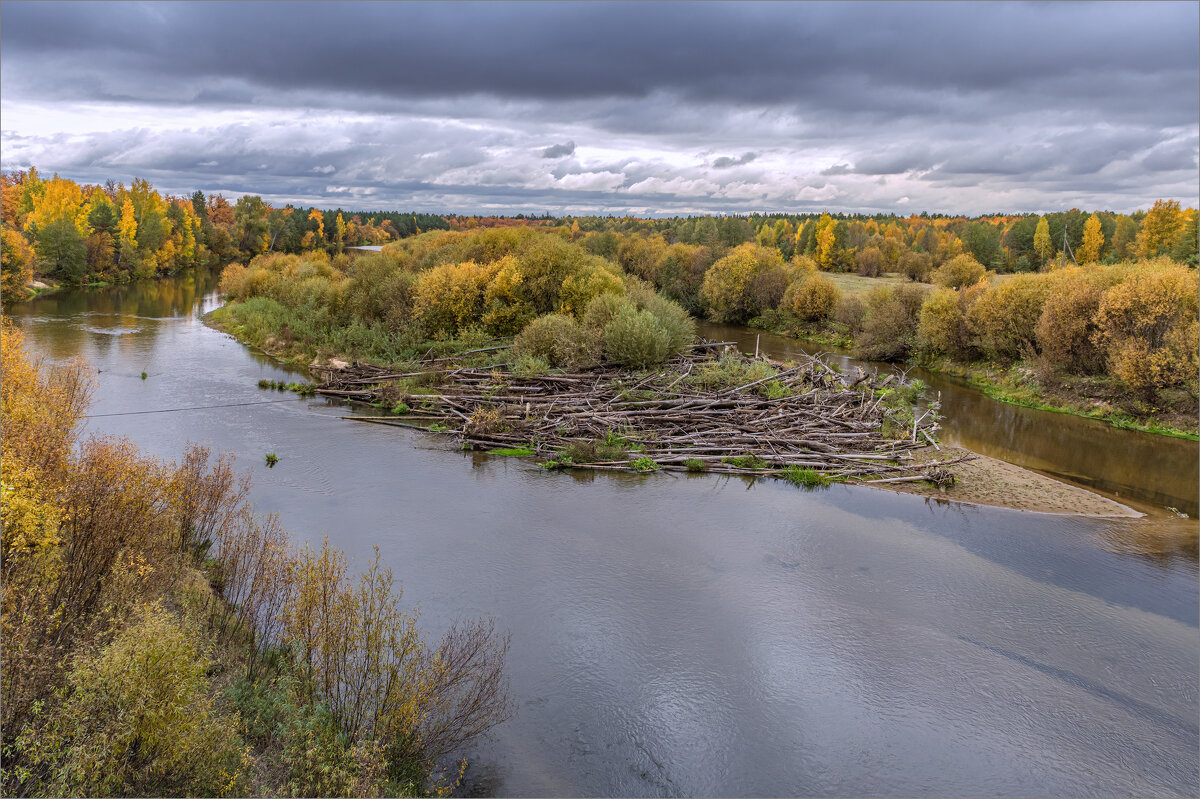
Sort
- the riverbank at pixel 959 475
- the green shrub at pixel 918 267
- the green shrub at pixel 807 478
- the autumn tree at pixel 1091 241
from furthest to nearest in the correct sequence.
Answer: the autumn tree at pixel 1091 241 → the green shrub at pixel 918 267 → the green shrub at pixel 807 478 → the riverbank at pixel 959 475

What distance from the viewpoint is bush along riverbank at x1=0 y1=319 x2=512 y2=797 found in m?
7.95

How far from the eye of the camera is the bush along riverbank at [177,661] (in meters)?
7.95

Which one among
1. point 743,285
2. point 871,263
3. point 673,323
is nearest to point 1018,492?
point 673,323

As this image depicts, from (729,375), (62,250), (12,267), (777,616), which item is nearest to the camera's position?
(777,616)

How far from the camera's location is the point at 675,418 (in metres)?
28.7

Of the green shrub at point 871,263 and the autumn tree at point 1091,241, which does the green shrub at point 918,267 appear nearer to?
the green shrub at point 871,263

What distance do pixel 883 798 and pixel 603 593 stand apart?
7.26 metres

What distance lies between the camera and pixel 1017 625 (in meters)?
15.7

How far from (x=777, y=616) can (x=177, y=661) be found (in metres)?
11.9

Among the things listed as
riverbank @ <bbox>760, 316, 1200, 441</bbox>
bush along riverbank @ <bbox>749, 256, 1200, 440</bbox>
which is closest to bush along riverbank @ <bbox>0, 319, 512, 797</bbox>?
riverbank @ <bbox>760, 316, 1200, 441</bbox>

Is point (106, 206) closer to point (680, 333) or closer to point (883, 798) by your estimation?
point (680, 333)

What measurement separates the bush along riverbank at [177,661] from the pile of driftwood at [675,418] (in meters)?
13.0

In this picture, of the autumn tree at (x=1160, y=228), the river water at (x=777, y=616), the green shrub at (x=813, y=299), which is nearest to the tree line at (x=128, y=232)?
the river water at (x=777, y=616)

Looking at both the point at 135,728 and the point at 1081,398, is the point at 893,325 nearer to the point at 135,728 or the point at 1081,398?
the point at 1081,398
